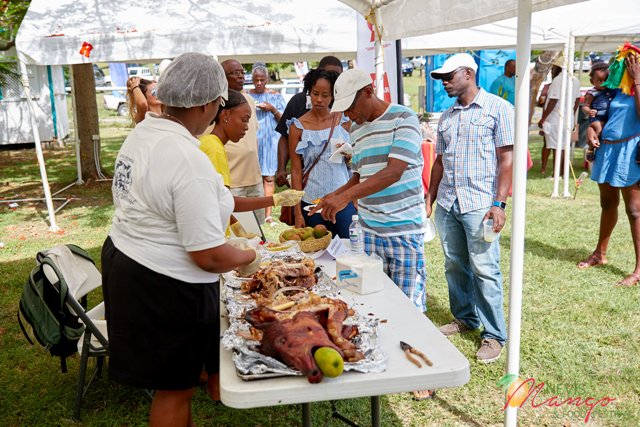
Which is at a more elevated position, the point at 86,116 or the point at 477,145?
the point at 86,116

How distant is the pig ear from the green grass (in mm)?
1474

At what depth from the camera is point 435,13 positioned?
3012 mm

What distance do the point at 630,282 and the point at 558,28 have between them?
3914 millimetres

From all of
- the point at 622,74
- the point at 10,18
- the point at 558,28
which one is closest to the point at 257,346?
the point at 622,74

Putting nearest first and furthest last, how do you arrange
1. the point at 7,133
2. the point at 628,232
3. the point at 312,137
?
the point at 312,137 → the point at 628,232 → the point at 7,133

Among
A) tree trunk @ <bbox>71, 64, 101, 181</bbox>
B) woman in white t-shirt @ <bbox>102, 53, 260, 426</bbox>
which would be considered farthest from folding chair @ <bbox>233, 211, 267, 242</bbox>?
tree trunk @ <bbox>71, 64, 101, 181</bbox>

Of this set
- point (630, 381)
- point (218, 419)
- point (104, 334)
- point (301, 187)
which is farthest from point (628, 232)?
point (104, 334)

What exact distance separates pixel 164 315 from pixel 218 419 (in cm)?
143

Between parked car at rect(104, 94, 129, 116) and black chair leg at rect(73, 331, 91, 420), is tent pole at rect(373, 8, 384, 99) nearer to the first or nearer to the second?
black chair leg at rect(73, 331, 91, 420)

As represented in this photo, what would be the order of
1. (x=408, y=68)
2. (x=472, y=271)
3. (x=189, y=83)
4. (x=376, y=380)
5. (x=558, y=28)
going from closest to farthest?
(x=376, y=380) → (x=189, y=83) → (x=472, y=271) → (x=558, y=28) → (x=408, y=68)

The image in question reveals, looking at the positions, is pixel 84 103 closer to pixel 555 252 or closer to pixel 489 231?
pixel 555 252

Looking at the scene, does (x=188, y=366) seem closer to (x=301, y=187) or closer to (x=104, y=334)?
(x=104, y=334)

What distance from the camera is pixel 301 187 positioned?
171 inches

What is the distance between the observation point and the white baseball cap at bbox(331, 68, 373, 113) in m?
2.88
